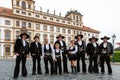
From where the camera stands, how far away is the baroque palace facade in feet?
137

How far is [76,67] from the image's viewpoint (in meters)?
9.56

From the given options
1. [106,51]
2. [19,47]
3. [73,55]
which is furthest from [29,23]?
[19,47]

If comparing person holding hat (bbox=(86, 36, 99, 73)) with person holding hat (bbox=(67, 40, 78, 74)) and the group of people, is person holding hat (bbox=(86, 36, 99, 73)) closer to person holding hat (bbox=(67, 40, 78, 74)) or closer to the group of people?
the group of people

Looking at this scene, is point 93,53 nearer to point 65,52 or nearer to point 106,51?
point 106,51

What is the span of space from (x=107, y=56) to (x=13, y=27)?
36414 millimetres

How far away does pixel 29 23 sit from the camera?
4569cm

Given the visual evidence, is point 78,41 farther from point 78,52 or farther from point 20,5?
point 20,5

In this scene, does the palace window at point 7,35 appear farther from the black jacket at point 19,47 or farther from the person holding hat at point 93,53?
the black jacket at point 19,47

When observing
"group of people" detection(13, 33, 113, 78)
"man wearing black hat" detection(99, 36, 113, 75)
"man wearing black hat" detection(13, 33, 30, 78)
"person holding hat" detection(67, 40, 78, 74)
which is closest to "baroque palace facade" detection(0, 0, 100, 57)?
"group of people" detection(13, 33, 113, 78)

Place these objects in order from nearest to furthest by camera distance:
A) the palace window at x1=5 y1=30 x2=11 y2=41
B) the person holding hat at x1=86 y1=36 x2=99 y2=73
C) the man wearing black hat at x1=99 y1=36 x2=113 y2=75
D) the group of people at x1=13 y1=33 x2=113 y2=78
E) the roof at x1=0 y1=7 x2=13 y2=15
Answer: the group of people at x1=13 y1=33 x2=113 y2=78 → the man wearing black hat at x1=99 y1=36 x2=113 y2=75 → the person holding hat at x1=86 y1=36 x2=99 y2=73 → the palace window at x1=5 y1=30 x2=11 y2=41 → the roof at x1=0 y1=7 x2=13 y2=15

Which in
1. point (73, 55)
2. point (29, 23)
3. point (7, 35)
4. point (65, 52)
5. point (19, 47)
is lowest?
point (73, 55)

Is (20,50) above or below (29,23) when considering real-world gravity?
below

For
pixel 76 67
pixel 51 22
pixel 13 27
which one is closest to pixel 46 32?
pixel 51 22

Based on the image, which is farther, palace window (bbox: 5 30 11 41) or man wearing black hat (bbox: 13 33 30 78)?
palace window (bbox: 5 30 11 41)
